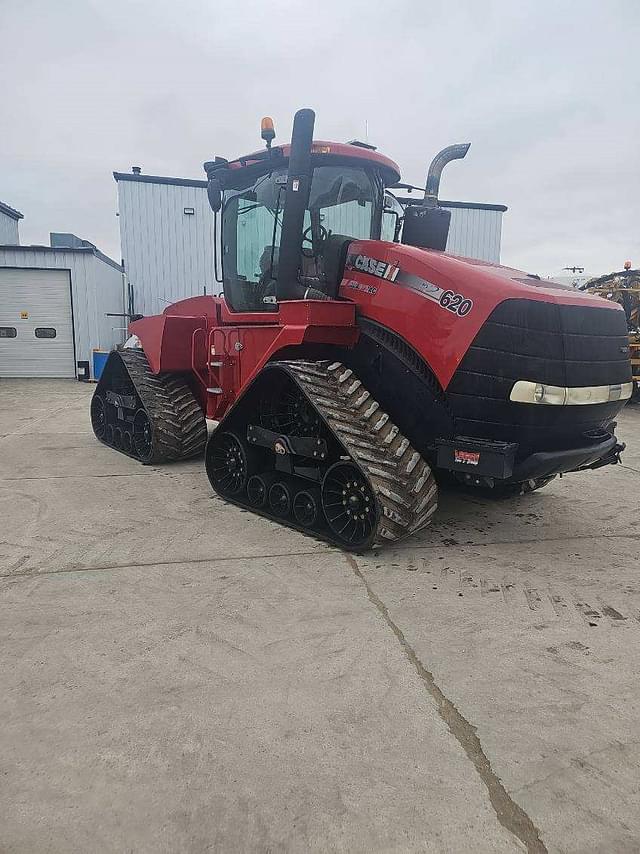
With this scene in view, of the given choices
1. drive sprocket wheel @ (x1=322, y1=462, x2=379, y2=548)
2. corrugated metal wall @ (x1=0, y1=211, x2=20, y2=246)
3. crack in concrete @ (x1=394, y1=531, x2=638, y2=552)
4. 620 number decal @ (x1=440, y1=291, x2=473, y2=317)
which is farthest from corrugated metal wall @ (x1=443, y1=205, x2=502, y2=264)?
drive sprocket wheel @ (x1=322, y1=462, x2=379, y2=548)

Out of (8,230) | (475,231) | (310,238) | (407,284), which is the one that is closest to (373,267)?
(407,284)

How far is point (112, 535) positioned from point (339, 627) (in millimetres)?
2043

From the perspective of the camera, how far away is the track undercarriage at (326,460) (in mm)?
3807

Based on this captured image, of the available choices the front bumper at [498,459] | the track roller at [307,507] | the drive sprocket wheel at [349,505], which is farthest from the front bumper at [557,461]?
the track roller at [307,507]

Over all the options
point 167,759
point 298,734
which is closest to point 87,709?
point 167,759

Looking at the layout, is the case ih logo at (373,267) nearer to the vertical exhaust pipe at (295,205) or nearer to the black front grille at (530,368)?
the vertical exhaust pipe at (295,205)

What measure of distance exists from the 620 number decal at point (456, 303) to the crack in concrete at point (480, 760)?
1839 mm

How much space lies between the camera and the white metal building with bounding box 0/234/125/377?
1595 cm

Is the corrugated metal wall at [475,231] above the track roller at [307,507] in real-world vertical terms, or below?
above

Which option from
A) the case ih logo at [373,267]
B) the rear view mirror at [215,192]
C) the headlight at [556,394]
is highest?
the rear view mirror at [215,192]

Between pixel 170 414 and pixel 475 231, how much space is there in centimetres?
1620

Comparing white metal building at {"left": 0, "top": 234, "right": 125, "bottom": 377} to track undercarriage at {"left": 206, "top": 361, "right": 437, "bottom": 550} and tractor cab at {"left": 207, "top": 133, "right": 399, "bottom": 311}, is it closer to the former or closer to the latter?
tractor cab at {"left": 207, "top": 133, "right": 399, "bottom": 311}

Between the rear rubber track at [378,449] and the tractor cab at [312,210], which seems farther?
the tractor cab at [312,210]

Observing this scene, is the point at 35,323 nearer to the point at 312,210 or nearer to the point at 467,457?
the point at 312,210
